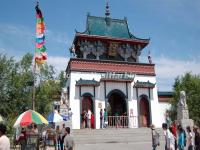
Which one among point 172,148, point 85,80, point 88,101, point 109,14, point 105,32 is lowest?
point 172,148

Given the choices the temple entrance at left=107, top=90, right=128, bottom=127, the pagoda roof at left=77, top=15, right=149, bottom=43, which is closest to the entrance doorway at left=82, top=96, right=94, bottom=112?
the temple entrance at left=107, top=90, right=128, bottom=127

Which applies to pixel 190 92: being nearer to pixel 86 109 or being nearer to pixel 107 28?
pixel 107 28

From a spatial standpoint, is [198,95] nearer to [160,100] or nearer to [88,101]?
[160,100]

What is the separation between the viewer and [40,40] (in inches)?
658

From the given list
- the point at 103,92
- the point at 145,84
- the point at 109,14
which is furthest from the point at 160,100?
the point at 109,14

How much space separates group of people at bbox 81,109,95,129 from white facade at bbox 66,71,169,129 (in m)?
0.36

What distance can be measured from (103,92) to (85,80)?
2.10 m

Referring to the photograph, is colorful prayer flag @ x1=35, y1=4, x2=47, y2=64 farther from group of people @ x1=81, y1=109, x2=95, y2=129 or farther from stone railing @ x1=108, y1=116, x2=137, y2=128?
stone railing @ x1=108, y1=116, x2=137, y2=128

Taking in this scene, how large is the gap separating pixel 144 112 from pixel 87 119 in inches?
244

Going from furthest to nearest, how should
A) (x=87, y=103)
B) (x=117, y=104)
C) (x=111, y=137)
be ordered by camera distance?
1. (x=117, y=104)
2. (x=87, y=103)
3. (x=111, y=137)

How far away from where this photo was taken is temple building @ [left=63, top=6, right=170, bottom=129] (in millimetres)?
27984

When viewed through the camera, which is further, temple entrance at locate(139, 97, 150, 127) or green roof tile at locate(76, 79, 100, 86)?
temple entrance at locate(139, 97, 150, 127)

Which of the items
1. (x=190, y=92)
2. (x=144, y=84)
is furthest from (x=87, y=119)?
(x=190, y=92)

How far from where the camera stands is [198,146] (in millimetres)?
10852
